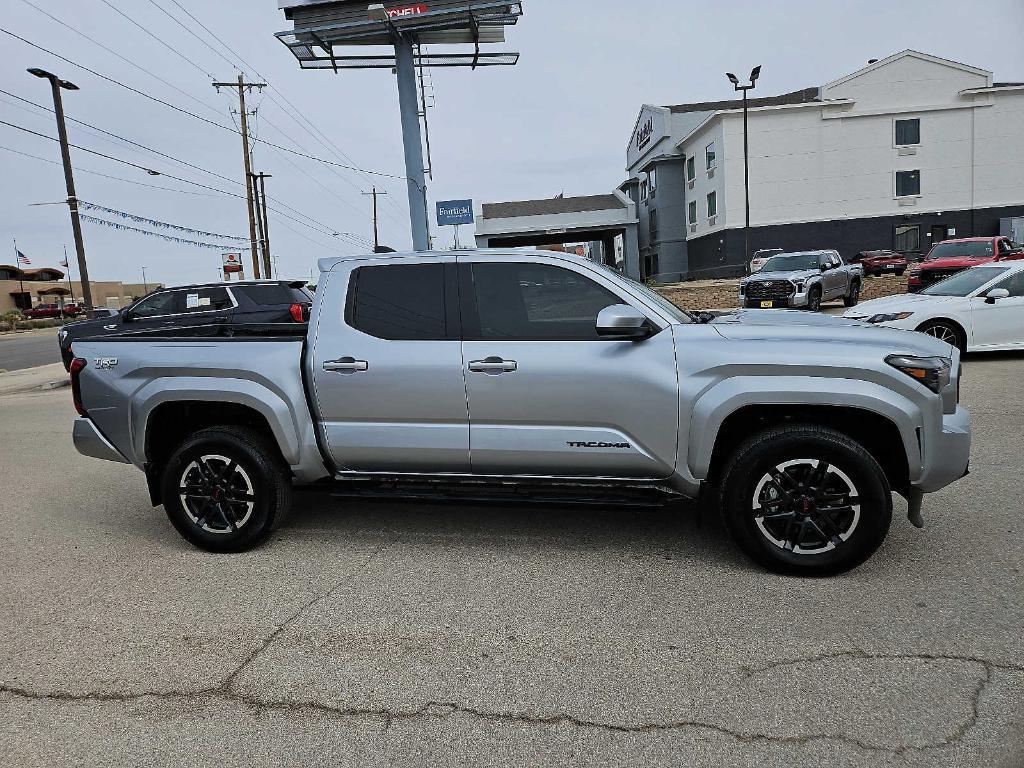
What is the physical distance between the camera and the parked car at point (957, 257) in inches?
725

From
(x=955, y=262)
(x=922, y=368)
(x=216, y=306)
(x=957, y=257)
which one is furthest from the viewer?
(x=957, y=257)

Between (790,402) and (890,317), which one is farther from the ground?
(790,402)

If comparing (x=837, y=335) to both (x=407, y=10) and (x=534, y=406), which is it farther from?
(x=407, y=10)

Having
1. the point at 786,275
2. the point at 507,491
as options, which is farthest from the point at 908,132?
the point at 507,491

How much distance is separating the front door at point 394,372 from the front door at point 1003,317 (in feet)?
32.1

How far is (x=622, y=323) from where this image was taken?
12.6 ft

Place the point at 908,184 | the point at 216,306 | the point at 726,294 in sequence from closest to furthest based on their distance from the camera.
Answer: the point at 216,306
the point at 726,294
the point at 908,184

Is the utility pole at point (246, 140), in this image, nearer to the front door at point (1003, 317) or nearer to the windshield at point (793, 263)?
the windshield at point (793, 263)

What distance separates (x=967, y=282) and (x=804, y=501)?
9.46 m

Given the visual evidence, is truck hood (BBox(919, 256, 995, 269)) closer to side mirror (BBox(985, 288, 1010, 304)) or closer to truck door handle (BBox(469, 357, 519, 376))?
side mirror (BBox(985, 288, 1010, 304))

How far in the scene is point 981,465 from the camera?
585cm

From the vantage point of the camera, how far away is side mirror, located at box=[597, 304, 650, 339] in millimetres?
3832

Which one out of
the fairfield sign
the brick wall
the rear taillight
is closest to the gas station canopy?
the fairfield sign

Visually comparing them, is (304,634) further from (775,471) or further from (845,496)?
(845,496)
